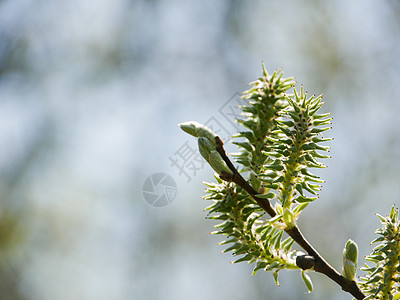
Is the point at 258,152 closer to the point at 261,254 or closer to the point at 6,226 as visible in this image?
the point at 261,254

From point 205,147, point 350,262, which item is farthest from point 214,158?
point 350,262

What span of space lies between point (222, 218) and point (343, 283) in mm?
112

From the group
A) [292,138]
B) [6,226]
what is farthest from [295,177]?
[6,226]

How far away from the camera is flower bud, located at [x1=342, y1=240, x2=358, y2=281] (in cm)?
35

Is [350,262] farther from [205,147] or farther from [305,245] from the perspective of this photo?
[205,147]

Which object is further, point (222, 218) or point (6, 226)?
point (6, 226)

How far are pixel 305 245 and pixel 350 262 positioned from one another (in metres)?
0.04

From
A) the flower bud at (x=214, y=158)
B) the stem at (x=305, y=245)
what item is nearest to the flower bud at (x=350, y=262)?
the stem at (x=305, y=245)

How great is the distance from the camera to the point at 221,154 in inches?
14.5

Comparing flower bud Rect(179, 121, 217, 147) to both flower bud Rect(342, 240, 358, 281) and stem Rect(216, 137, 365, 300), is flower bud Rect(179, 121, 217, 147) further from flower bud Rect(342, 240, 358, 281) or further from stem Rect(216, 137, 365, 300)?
flower bud Rect(342, 240, 358, 281)

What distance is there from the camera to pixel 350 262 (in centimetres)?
36

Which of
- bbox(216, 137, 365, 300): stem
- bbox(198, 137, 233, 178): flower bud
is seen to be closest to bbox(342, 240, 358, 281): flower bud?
bbox(216, 137, 365, 300): stem

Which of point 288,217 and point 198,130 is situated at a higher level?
point 198,130

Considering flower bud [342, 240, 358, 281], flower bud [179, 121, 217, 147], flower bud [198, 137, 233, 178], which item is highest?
flower bud [179, 121, 217, 147]
